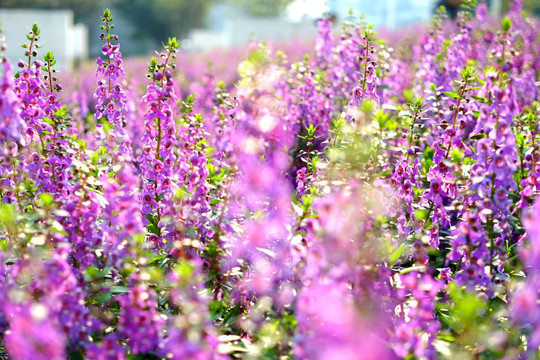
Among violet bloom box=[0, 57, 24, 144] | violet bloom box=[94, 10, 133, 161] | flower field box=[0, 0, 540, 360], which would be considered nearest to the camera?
flower field box=[0, 0, 540, 360]

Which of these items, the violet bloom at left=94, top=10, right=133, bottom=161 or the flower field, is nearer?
the flower field

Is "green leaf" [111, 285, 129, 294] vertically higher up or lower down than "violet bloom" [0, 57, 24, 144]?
lower down

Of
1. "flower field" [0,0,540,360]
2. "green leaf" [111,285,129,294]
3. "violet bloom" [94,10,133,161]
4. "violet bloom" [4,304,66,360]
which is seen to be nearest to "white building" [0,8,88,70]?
"violet bloom" [94,10,133,161]

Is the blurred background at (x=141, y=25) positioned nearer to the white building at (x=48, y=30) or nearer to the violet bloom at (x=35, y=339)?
the white building at (x=48, y=30)

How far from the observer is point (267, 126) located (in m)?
2.80

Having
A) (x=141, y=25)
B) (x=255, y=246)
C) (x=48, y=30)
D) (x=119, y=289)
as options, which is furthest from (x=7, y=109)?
(x=141, y=25)

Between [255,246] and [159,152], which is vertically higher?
[159,152]

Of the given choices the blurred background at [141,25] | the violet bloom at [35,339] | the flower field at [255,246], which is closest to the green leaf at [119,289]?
the flower field at [255,246]

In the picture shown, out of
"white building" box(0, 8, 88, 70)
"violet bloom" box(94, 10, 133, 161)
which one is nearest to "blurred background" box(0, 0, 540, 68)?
"white building" box(0, 8, 88, 70)

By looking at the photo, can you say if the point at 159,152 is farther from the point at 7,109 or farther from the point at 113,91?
the point at 7,109

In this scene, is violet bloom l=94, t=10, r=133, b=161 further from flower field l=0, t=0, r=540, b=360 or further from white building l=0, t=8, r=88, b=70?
white building l=0, t=8, r=88, b=70

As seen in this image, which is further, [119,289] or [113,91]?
[113,91]

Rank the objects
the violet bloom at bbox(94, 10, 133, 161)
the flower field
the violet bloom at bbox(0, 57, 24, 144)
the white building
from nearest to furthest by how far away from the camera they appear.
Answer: the flower field → the violet bloom at bbox(0, 57, 24, 144) → the violet bloom at bbox(94, 10, 133, 161) → the white building

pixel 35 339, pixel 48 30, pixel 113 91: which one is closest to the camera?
pixel 35 339
